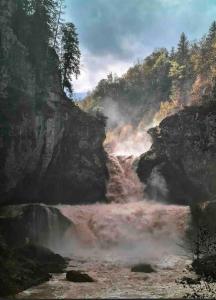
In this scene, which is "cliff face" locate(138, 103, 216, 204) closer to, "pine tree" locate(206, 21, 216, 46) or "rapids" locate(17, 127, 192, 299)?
"rapids" locate(17, 127, 192, 299)

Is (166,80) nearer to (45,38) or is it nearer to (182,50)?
(182,50)

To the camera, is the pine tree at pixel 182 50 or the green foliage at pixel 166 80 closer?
the green foliage at pixel 166 80

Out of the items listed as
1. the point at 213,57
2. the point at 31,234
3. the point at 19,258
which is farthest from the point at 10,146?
the point at 213,57

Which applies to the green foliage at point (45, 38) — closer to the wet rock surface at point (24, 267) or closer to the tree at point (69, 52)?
the tree at point (69, 52)

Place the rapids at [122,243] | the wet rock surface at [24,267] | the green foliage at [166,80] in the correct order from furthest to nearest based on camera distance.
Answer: the green foliage at [166,80] → the rapids at [122,243] → the wet rock surface at [24,267]

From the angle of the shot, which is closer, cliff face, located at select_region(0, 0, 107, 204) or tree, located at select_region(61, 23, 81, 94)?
cliff face, located at select_region(0, 0, 107, 204)

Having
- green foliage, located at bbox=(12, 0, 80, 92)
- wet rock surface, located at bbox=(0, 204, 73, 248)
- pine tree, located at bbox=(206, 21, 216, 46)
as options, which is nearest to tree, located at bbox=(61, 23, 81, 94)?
green foliage, located at bbox=(12, 0, 80, 92)

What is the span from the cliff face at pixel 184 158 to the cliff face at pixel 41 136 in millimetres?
7590

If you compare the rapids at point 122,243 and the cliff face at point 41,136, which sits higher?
the cliff face at point 41,136

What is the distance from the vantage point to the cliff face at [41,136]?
2082 inches

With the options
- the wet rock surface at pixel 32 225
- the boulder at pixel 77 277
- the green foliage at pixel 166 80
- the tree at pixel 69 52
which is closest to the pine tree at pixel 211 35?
the green foliage at pixel 166 80

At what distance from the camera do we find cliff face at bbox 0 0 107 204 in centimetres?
5288

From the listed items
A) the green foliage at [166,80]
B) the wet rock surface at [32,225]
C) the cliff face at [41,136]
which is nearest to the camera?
the wet rock surface at [32,225]

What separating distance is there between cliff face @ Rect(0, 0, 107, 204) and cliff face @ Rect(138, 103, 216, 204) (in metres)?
7.59
